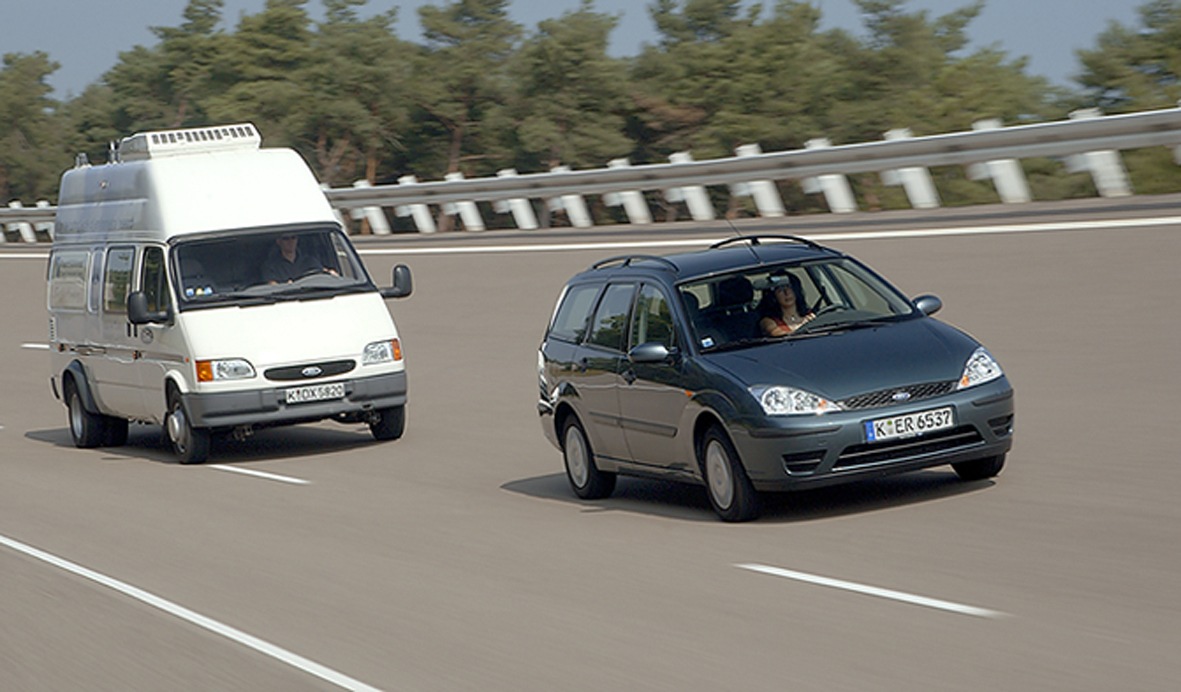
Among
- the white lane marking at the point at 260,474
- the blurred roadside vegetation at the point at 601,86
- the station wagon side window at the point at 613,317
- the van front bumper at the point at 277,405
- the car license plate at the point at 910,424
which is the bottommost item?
the blurred roadside vegetation at the point at 601,86

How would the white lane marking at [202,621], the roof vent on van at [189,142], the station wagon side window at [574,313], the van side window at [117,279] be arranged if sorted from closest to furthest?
the white lane marking at [202,621], the station wagon side window at [574,313], the van side window at [117,279], the roof vent on van at [189,142]

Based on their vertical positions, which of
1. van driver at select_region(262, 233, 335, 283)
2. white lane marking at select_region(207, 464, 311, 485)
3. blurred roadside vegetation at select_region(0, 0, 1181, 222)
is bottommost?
blurred roadside vegetation at select_region(0, 0, 1181, 222)

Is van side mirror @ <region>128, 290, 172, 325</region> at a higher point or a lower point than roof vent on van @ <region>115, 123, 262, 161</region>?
lower

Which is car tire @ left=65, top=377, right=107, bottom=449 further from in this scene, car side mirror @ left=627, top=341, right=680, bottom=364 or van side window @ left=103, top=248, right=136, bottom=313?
car side mirror @ left=627, top=341, right=680, bottom=364

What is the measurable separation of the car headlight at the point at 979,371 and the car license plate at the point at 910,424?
223 millimetres

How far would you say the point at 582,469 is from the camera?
12586 mm

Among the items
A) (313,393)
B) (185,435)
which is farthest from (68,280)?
(313,393)

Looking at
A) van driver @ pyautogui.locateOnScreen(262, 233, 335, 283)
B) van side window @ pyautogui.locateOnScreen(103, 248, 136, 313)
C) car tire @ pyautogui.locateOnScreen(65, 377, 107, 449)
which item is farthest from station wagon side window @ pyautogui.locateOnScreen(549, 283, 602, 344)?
car tire @ pyautogui.locateOnScreen(65, 377, 107, 449)

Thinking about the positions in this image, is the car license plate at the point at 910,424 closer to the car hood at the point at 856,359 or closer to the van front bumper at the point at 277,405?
the car hood at the point at 856,359

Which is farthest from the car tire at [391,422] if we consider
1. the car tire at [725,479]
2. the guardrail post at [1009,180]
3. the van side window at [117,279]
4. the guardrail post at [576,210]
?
the guardrail post at [576,210]

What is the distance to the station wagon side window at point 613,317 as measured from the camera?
1216cm

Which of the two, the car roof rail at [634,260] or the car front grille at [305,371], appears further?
the car front grille at [305,371]

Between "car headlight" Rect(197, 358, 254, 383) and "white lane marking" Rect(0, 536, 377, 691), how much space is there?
4250 mm

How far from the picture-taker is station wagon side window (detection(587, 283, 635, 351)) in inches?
479
